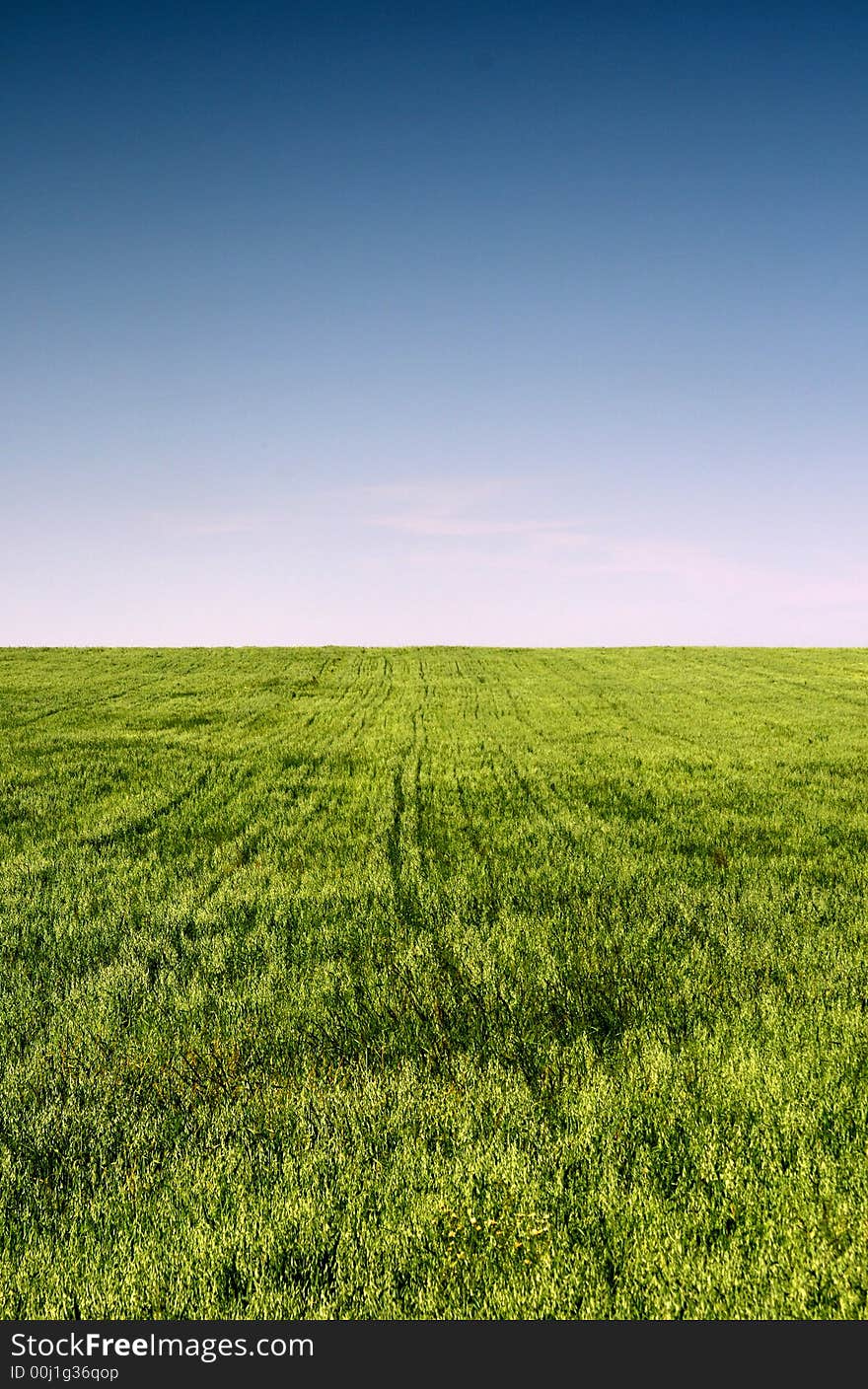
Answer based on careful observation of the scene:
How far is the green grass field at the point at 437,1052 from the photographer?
127 inches

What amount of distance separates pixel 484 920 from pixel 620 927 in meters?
1.48

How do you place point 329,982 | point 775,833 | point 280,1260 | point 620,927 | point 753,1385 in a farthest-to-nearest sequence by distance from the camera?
1. point 775,833
2. point 620,927
3. point 329,982
4. point 280,1260
5. point 753,1385

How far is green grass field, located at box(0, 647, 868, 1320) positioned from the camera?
10.6ft

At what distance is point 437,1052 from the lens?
198 inches

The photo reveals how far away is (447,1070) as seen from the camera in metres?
4.81

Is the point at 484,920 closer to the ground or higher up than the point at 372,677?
closer to the ground

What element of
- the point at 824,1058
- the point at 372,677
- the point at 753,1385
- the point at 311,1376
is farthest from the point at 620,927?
the point at 372,677

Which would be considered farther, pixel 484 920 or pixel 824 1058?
pixel 484 920

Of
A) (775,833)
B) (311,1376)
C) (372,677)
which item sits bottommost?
(311,1376)

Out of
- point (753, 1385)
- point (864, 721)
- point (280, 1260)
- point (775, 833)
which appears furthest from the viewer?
point (864, 721)

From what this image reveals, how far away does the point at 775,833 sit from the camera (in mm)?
9820

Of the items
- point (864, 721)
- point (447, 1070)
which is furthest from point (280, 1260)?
point (864, 721)

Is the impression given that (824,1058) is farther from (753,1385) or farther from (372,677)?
(372,677)

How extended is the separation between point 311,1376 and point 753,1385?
1.91 meters
